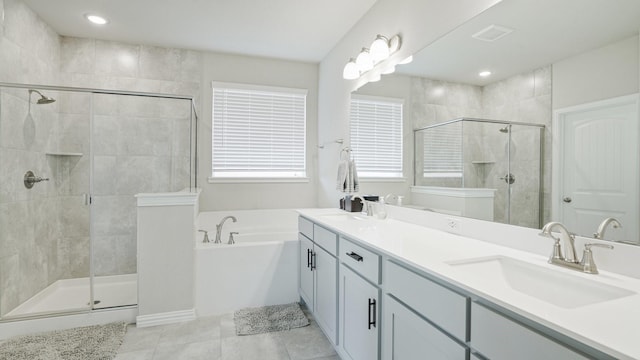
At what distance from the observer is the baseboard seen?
2506 mm

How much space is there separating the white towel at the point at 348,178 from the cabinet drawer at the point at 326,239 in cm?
54

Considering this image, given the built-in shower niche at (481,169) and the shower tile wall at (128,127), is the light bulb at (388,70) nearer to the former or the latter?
the built-in shower niche at (481,169)

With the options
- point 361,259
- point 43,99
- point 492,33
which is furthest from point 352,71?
point 43,99

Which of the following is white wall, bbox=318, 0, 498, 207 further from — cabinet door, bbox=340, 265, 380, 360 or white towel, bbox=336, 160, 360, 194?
cabinet door, bbox=340, 265, 380, 360

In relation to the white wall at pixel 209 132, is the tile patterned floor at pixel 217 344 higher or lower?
lower

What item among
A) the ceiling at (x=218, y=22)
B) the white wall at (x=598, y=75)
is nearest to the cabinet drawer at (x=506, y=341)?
the white wall at (x=598, y=75)

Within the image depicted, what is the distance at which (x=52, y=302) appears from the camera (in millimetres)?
2713

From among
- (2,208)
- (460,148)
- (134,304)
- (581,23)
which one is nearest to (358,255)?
(460,148)

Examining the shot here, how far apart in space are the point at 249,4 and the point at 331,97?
125 cm

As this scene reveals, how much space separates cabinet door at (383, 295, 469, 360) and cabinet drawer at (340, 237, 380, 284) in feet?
0.48

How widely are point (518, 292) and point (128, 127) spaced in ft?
11.9

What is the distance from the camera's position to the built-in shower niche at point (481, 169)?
1.40m

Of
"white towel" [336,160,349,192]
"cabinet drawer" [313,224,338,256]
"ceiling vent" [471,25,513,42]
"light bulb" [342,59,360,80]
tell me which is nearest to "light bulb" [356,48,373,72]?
"light bulb" [342,59,360,80]

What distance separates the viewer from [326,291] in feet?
7.12
